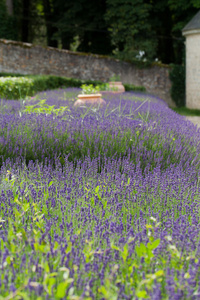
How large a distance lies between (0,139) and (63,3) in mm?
18864

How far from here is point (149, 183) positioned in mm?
2873

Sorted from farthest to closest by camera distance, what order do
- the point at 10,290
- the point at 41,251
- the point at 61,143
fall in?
the point at 61,143 → the point at 41,251 → the point at 10,290

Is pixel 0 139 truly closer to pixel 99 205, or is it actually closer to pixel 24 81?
pixel 99 205

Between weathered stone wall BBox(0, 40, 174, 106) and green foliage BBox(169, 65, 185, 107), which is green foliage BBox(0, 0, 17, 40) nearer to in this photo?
weathered stone wall BBox(0, 40, 174, 106)

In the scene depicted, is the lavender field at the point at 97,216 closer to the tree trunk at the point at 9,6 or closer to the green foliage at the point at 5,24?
the green foliage at the point at 5,24

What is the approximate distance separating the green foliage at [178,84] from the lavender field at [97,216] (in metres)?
14.8

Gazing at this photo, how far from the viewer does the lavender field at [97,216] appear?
149 cm

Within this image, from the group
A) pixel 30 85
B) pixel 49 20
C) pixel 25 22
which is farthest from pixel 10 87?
pixel 25 22

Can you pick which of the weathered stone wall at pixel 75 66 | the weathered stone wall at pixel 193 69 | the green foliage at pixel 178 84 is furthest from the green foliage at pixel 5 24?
the weathered stone wall at pixel 193 69

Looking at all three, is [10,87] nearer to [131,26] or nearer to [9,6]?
[131,26]

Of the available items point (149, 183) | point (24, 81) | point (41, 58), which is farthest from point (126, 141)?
point (41, 58)

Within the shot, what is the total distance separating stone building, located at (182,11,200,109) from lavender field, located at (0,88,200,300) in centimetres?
1308

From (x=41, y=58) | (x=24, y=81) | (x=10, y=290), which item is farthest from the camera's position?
(x=41, y=58)

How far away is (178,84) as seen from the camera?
19.3 meters
